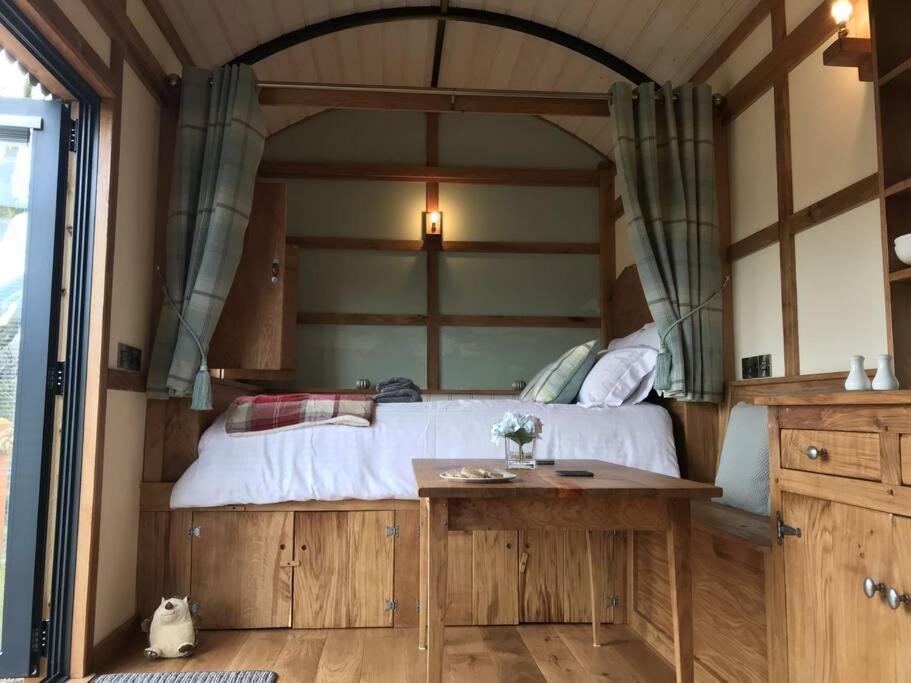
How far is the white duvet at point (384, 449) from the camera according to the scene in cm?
286

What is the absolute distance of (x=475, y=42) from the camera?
13.6ft

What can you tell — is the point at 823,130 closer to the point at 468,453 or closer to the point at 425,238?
the point at 468,453

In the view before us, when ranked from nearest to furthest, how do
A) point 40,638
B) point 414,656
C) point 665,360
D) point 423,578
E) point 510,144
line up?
1. point 40,638
2. point 414,656
3. point 423,578
4. point 665,360
5. point 510,144

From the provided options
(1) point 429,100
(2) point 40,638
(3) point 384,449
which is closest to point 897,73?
(1) point 429,100

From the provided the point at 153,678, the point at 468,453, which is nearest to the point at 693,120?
the point at 468,453

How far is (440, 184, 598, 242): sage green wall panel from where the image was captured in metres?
4.79

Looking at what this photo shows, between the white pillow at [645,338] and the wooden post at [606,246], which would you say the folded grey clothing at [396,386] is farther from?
the wooden post at [606,246]

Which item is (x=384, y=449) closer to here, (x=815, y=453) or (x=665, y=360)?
(x=665, y=360)

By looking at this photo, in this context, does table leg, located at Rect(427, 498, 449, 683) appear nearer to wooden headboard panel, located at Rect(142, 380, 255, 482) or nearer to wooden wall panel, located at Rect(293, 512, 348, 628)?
wooden wall panel, located at Rect(293, 512, 348, 628)

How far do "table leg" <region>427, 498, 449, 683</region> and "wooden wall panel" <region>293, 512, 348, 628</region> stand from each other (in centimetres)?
119

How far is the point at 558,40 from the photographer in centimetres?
385

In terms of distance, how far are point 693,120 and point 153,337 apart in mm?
2589

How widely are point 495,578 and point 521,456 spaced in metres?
0.86

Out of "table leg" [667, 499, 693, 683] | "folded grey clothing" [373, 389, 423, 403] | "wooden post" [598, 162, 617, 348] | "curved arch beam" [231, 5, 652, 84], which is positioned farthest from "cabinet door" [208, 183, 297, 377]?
"wooden post" [598, 162, 617, 348]
